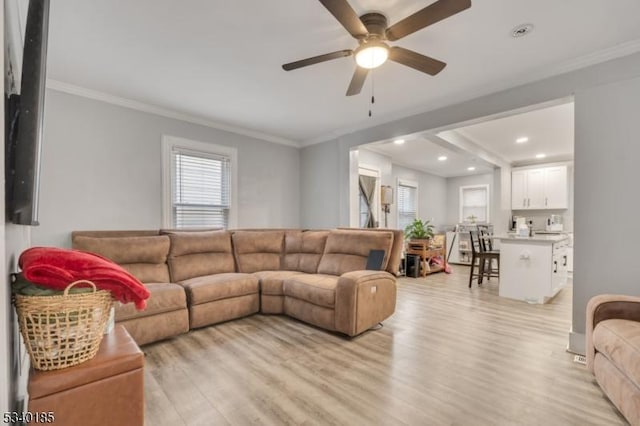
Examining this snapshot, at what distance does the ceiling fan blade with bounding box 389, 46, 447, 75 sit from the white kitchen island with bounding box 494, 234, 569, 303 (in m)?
3.41

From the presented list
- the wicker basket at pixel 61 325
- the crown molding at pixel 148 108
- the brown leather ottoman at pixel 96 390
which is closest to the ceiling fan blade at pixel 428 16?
the wicker basket at pixel 61 325

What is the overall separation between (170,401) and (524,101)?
380 centimetres

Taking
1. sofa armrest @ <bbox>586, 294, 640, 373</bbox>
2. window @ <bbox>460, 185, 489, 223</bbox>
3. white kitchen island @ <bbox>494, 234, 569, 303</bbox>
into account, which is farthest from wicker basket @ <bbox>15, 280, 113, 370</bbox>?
window @ <bbox>460, 185, 489, 223</bbox>

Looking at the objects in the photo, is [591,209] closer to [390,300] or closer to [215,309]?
[390,300]

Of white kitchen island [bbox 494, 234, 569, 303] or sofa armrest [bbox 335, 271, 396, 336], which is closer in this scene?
sofa armrest [bbox 335, 271, 396, 336]

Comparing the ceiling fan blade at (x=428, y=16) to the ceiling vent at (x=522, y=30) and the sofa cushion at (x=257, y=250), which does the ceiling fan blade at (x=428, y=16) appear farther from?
the sofa cushion at (x=257, y=250)

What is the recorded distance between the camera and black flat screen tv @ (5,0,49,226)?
0.97m

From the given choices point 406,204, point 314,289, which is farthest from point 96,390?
point 406,204

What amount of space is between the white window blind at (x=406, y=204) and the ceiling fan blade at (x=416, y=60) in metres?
5.22

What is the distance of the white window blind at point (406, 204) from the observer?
7.32 metres

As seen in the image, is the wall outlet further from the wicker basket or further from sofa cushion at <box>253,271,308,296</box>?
the wicker basket

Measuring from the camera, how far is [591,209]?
2.51 m

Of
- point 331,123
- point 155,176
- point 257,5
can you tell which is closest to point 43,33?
point 257,5

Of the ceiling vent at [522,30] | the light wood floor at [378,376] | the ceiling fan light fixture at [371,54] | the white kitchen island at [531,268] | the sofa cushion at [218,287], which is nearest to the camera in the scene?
the light wood floor at [378,376]
